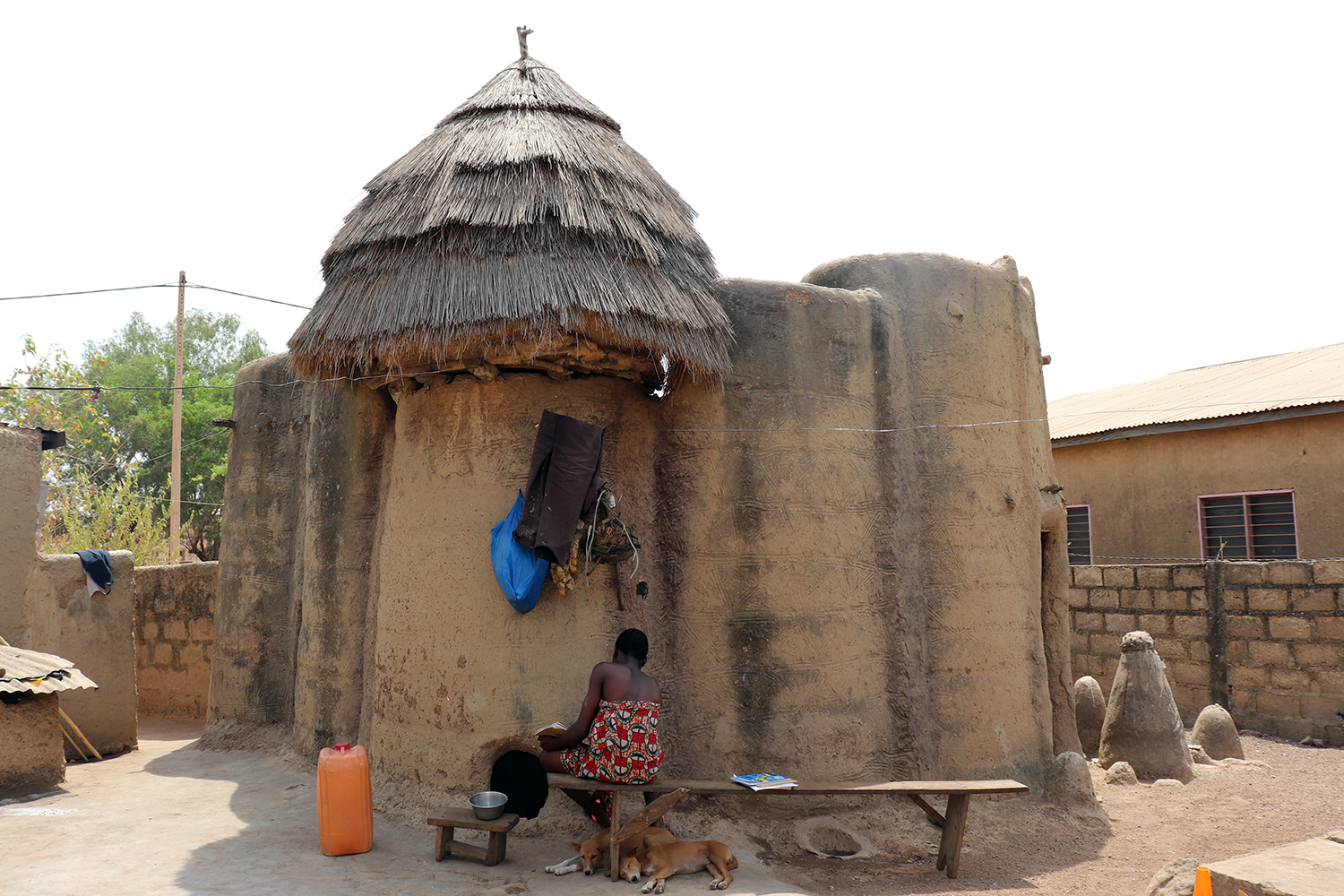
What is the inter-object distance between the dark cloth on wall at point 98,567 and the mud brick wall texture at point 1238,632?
30.4 ft

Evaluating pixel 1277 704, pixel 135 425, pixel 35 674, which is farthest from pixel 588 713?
pixel 135 425

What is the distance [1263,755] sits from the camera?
26.3 feet

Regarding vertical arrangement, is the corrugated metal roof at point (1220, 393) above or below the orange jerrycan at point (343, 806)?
above

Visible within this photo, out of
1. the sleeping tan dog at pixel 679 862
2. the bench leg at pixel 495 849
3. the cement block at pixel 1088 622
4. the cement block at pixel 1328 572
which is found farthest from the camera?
the cement block at pixel 1088 622

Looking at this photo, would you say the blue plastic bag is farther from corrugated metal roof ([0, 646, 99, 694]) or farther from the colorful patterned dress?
corrugated metal roof ([0, 646, 99, 694])

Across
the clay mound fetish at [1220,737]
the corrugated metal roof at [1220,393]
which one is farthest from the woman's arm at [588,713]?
the corrugated metal roof at [1220,393]

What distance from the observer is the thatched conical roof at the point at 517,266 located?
5.18 m

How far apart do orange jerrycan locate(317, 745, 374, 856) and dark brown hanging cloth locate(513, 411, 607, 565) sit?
1.45 m

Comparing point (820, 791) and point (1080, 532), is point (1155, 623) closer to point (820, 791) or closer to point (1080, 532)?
point (1080, 532)

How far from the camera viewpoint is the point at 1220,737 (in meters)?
7.86

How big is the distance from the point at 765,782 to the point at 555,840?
1.25m

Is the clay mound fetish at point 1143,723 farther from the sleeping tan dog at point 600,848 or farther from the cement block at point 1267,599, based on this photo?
Result: the sleeping tan dog at point 600,848

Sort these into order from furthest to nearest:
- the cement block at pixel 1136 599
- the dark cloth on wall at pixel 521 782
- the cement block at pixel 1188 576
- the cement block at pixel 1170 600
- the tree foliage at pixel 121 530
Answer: the tree foliage at pixel 121 530 < the cement block at pixel 1136 599 < the cement block at pixel 1170 600 < the cement block at pixel 1188 576 < the dark cloth on wall at pixel 521 782

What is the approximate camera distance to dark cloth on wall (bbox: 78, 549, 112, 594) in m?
7.76
